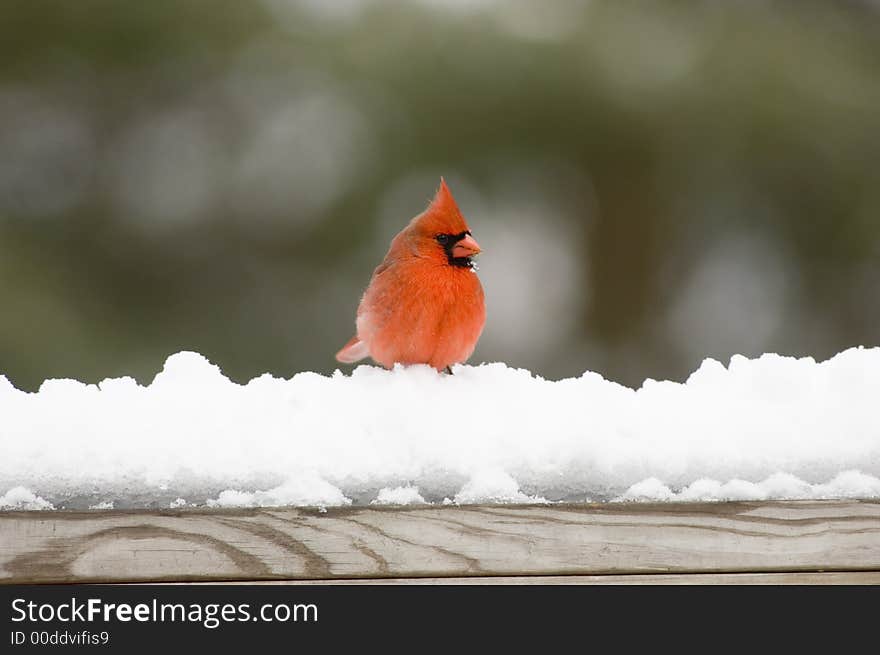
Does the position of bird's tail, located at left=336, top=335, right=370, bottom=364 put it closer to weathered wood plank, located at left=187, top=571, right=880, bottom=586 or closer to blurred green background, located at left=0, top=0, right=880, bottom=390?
weathered wood plank, located at left=187, top=571, right=880, bottom=586

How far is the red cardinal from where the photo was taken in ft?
7.12

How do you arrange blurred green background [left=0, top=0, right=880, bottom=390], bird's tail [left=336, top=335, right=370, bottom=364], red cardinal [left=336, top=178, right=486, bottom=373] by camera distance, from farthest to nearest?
blurred green background [left=0, top=0, right=880, bottom=390] < bird's tail [left=336, top=335, right=370, bottom=364] < red cardinal [left=336, top=178, right=486, bottom=373]

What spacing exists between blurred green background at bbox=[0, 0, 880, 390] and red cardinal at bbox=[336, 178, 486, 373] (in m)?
2.00

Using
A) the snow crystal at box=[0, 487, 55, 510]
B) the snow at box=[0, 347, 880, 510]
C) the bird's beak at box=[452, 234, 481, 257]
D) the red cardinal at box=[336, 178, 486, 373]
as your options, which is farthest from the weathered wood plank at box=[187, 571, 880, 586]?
the bird's beak at box=[452, 234, 481, 257]

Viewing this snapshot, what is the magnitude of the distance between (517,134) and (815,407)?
2.84 metres

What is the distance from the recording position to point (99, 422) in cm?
168

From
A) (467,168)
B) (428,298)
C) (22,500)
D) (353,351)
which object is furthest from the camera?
(467,168)

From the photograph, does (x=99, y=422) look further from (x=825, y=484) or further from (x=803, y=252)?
(x=803, y=252)

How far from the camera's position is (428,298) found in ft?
7.14

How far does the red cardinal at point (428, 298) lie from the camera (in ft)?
7.12

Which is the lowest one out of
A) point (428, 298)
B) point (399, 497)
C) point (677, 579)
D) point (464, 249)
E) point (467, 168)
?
point (677, 579)

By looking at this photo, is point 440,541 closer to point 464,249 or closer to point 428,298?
point 428,298

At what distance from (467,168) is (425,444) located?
2896 millimetres

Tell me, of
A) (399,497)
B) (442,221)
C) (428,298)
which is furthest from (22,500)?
(442,221)
